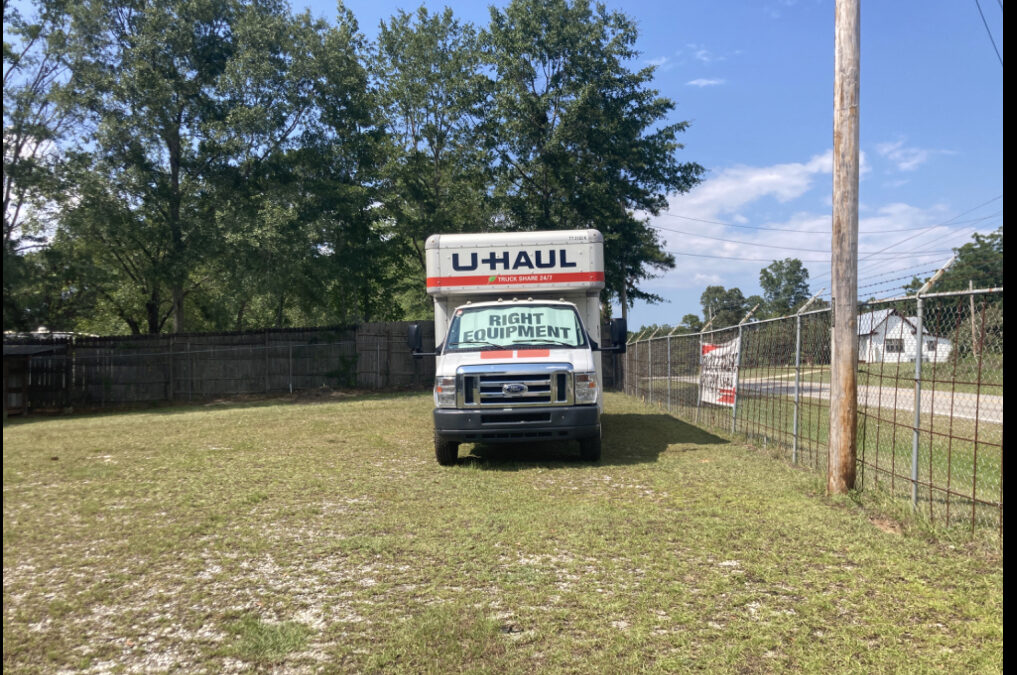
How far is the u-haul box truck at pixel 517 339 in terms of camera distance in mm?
7969

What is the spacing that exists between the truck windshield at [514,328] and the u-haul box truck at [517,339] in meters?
0.01

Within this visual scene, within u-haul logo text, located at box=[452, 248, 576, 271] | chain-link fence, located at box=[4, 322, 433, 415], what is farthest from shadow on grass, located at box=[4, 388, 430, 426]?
u-haul logo text, located at box=[452, 248, 576, 271]

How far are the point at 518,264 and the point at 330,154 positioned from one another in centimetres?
1741

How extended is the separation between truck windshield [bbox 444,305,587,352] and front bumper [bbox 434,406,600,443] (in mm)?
1098

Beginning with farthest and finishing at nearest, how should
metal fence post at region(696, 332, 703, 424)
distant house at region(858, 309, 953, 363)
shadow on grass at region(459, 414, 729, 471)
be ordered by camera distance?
metal fence post at region(696, 332, 703, 424) → shadow on grass at region(459, 414, 729, 471) → distant house at region(858, 309, 953, 363)

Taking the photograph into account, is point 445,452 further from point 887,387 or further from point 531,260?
point 887,387

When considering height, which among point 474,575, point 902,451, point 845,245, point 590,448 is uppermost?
point 845,245

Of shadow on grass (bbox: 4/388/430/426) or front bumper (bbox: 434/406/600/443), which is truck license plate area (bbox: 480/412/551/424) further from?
shadow on grass (bbox: 4/388/430/426)

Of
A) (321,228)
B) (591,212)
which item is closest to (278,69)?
(321,228)

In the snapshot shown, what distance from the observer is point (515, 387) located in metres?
7.95

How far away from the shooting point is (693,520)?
18.5 ft

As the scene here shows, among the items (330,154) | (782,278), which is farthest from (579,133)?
(782,278)

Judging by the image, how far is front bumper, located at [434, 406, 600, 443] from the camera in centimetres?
794

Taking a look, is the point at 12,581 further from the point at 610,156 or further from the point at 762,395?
the point at 610,156
